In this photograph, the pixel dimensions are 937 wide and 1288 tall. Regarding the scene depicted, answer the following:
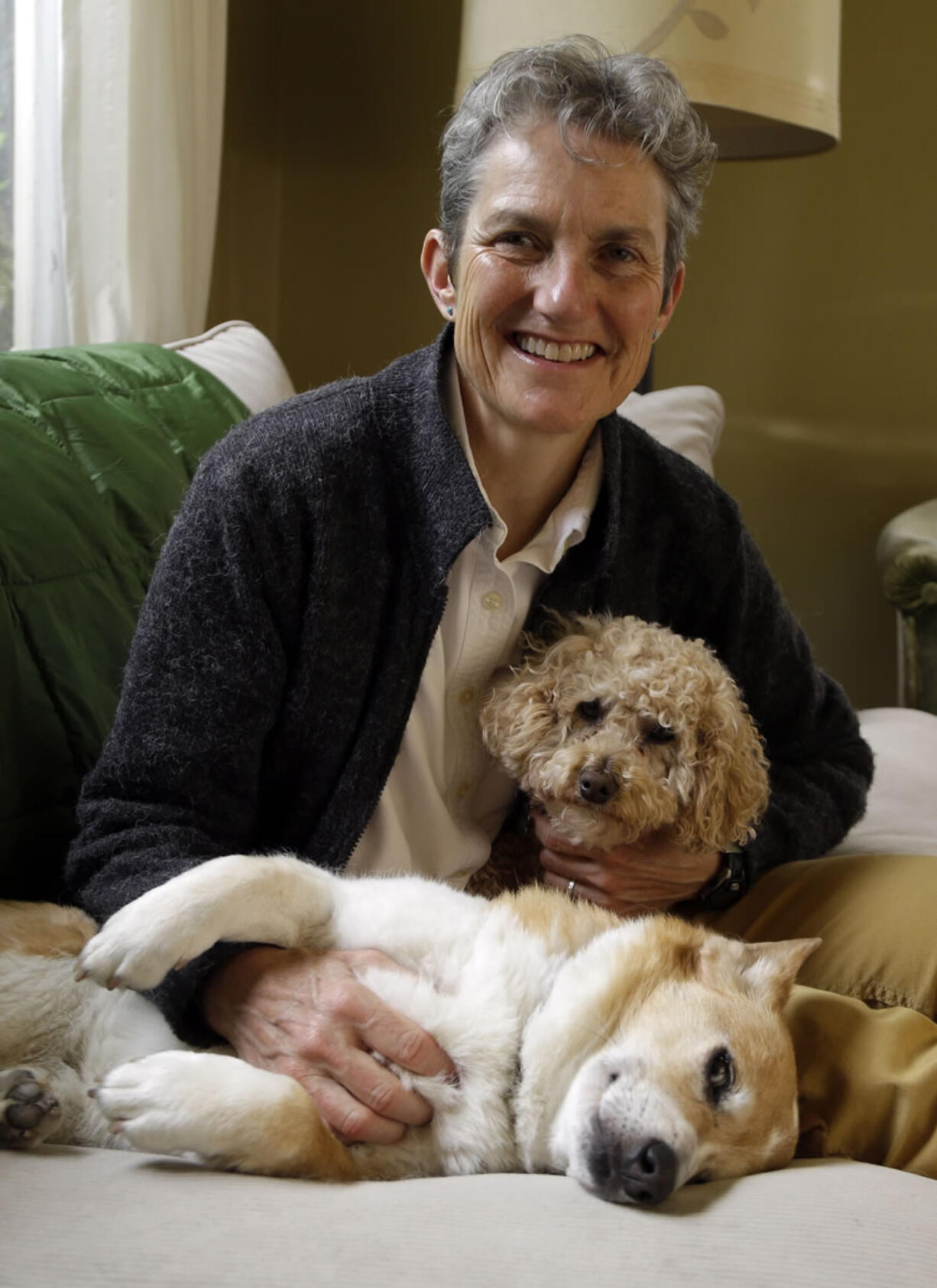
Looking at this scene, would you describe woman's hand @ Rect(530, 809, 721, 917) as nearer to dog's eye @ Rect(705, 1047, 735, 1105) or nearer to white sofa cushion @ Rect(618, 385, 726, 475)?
dog's eye @ Rect(705, 1047, 735, 1105)

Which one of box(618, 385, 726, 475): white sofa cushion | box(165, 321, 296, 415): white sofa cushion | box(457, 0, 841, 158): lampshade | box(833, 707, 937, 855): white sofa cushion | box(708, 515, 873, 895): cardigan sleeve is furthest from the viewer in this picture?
box(618, 385, 726, 475): white sofa cushion

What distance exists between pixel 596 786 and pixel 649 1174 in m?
0.47

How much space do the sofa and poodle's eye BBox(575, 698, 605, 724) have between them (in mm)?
532

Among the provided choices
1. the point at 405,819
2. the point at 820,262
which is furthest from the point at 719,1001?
the point at 820,262

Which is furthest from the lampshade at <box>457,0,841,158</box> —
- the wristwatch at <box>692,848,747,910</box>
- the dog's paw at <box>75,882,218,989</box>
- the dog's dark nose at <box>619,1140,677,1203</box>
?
the dog's dark nose at <box>619,1140,677,1203</box>

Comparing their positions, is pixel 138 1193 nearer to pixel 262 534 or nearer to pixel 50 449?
pixel 262 534

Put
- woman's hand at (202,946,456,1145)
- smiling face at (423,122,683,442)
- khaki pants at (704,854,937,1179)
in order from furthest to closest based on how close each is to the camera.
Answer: smiling face at (423,122,683,442)
khaki pants at (704,854,937,1179)
woman's hand at (202,946,456,1145)

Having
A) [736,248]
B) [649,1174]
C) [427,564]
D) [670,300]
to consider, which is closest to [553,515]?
[427,564]

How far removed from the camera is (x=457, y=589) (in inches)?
58.1

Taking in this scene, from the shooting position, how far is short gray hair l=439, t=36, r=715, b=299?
140cm

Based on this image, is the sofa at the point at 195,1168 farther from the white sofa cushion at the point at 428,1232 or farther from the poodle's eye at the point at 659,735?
the poodle's eye at the point at 659,735

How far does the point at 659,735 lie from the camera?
149 centimetres

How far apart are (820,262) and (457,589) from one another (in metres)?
2.29

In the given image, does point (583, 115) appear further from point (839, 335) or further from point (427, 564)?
point (839, 335)
